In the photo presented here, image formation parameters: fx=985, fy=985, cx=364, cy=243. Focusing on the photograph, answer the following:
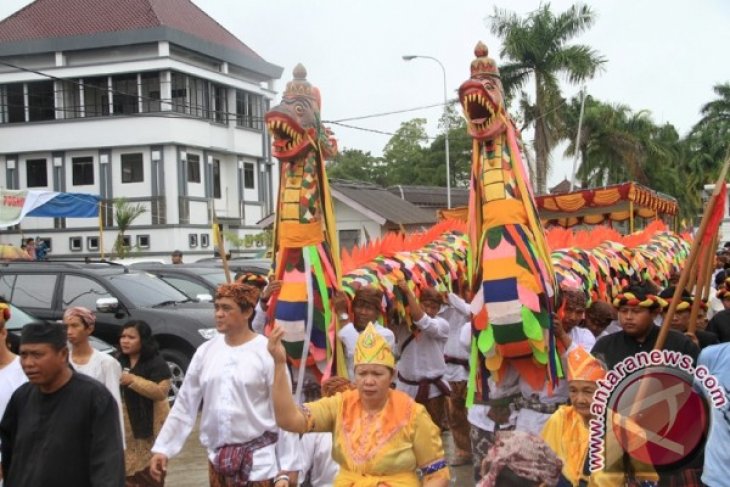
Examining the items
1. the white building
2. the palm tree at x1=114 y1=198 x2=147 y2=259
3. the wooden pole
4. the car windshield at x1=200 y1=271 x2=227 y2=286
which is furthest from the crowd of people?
the white building

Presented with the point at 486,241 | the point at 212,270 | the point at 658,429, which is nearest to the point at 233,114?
the point at 212,270

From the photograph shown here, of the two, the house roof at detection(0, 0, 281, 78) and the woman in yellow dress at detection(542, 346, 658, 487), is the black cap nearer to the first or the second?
the woman in yellow dress at detection(542, 346, 658, 487)

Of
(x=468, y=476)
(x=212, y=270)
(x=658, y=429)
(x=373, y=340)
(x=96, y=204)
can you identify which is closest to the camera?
(x=658, y=429)

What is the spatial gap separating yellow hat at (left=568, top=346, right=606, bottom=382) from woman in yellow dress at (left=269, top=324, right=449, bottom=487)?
664 mm

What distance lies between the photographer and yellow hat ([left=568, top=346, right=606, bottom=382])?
14.1ft

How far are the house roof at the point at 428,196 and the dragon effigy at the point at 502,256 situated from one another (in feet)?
87.8

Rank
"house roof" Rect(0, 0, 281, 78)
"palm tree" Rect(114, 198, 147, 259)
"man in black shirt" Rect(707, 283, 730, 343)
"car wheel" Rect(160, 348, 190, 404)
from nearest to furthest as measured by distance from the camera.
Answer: "man in black shirt" Rect(707, 283, 730, 343) < "car wheel" Rect(160, 348, 190, 404) < "palm tree" Rect(114, 198, 147, 259) < "house roof" Rect(0, 0, 281, 78)

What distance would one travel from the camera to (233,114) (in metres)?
37.8

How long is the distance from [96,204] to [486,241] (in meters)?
17.8

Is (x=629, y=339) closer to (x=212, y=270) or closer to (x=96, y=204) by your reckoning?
(x=212, y=270)

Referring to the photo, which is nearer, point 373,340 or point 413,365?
point 373,340

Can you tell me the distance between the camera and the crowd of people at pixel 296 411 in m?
4.05

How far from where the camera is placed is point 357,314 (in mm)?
7480

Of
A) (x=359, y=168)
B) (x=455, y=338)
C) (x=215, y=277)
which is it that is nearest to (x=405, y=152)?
(x=359, y=168)
